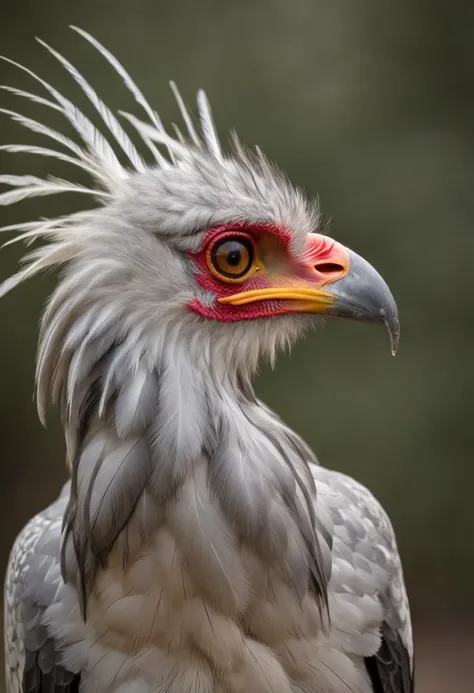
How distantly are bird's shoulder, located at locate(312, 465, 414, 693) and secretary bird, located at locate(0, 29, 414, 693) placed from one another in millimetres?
99

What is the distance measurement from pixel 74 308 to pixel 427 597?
493cm

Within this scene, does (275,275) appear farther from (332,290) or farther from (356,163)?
(356,163)

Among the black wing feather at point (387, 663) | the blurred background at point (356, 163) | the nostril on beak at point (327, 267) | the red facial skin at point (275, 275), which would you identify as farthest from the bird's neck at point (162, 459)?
the blurred background at point (356, 163)

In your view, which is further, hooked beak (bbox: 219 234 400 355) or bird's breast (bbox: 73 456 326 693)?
hooked beak (bbox: 219 234 400 355)

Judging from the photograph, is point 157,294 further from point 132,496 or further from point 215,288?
point 132,496

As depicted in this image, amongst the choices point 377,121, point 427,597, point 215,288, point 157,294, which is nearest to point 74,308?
point 157,294

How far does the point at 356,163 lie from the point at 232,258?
3.90 metres

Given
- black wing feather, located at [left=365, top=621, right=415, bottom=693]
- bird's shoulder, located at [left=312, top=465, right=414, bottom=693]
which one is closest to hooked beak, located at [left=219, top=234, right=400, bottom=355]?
bird's shoulder, located at [left=312, top=465, right=414, bottom=693]

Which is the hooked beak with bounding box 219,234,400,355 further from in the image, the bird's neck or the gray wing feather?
the gray wing feather

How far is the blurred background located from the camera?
5863mm

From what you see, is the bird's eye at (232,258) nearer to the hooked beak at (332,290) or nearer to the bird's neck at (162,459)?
the hooked beak at (332,290)

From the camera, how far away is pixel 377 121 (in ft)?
19.8

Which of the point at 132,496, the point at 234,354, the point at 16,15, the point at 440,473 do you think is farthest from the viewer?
the point at 440,473

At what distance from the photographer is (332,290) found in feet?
7.86
